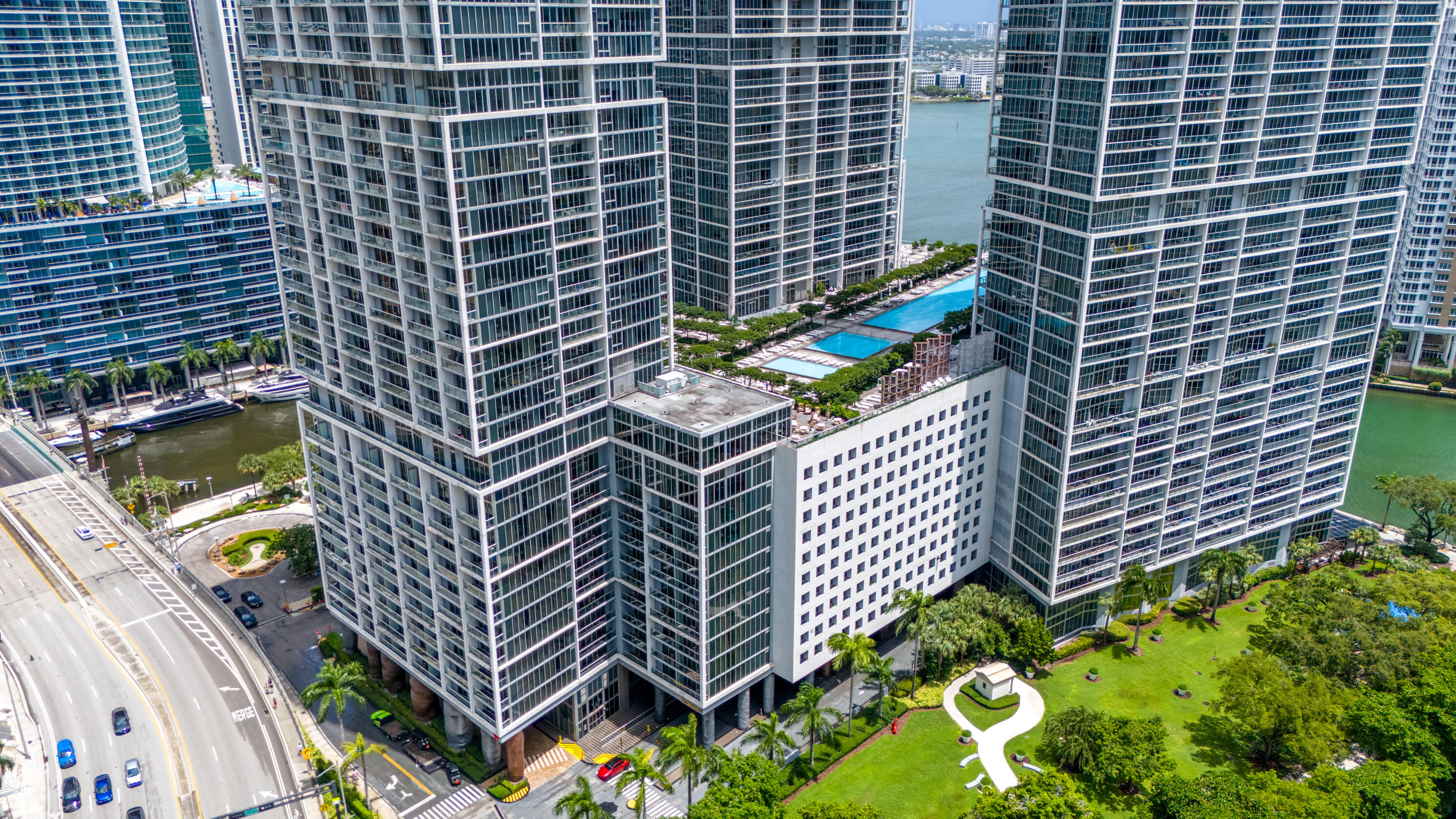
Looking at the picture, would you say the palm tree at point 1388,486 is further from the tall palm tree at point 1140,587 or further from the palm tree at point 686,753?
the palm tree at point 686,753

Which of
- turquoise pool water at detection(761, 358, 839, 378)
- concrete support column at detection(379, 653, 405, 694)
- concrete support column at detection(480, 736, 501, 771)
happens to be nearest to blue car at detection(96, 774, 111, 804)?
concrete support column at detection(379, 653, 405, 694)

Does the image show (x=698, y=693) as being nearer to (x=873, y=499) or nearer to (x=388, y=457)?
(x=873, y=499)

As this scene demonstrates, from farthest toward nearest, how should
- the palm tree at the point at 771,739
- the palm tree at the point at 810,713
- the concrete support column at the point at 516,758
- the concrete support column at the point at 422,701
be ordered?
the concrete support column at the point at 422,701 → the concrete support column at the point at 516,758 → the palm tree at the point at 810,713 → the palm tree at the point at 771,739

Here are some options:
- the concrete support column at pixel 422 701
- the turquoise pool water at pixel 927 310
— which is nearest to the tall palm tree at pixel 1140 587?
the turquoise pool water at pixel 927 310

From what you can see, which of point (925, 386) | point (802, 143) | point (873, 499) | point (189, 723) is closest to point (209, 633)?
point (189, 723)

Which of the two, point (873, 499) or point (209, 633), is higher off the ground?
point (873, 499)

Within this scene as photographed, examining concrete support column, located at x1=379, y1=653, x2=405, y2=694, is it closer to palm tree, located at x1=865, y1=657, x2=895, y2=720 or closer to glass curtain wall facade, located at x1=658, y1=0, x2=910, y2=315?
palm tree, located at x1=865, y1=657, x2=895, y2=720
